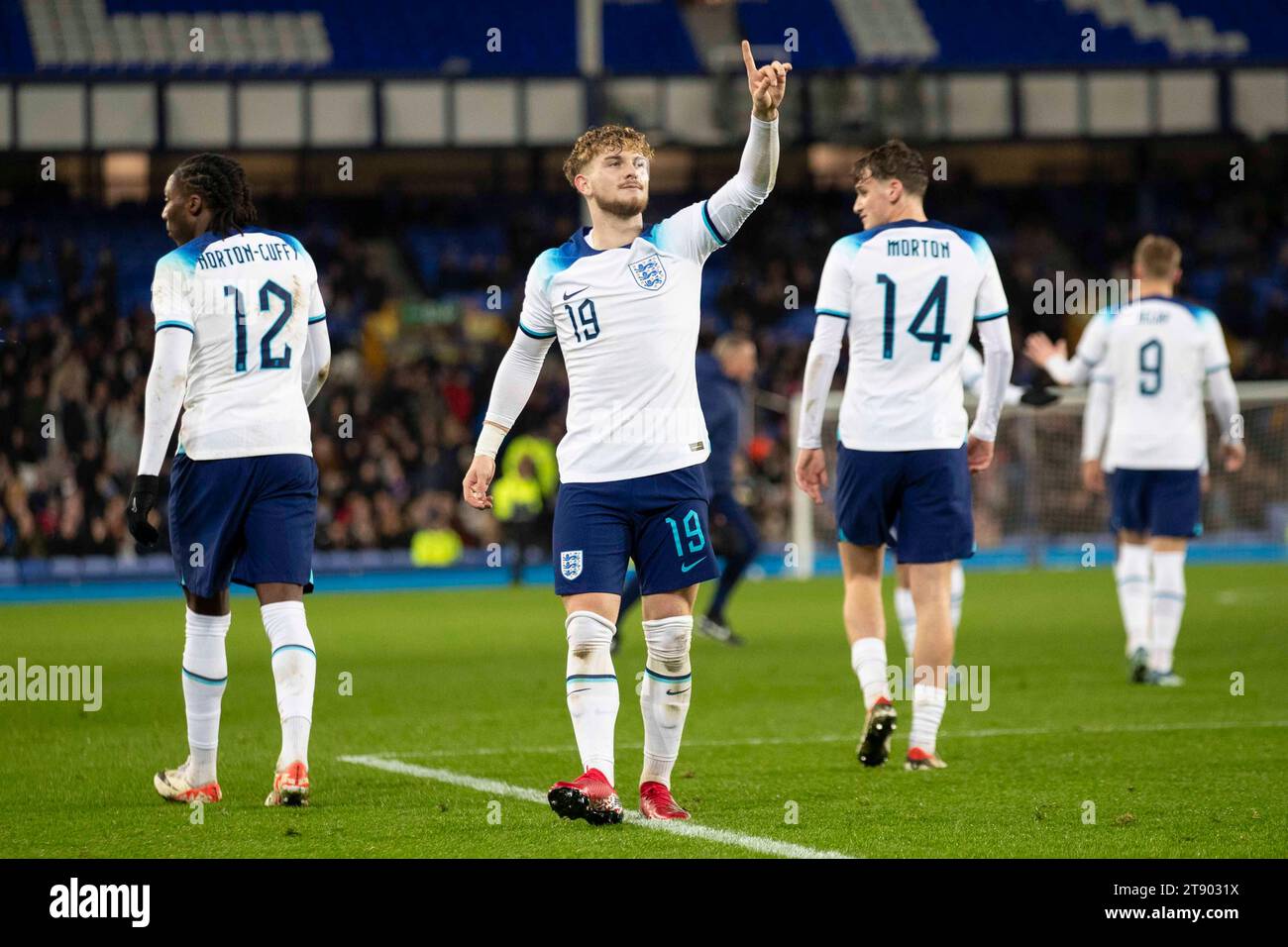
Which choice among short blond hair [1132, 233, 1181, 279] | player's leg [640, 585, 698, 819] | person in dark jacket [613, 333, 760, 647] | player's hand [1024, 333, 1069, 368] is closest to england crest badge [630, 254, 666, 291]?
player's leg [640, 585, 698, 819]

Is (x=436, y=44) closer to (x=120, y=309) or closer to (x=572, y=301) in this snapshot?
(x=120, y=309)

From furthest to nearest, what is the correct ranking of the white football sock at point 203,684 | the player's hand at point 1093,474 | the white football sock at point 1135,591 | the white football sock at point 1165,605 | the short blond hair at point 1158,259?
1. the player's hand at point 1093,474
2. the white football sock at point 1135,591
3. the white football sock at point 1165,605
4. the short blond hair at point 1158,259
5. the white football sock at point 203,684

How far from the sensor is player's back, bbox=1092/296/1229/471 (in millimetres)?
10555

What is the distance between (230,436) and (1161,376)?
19.6ft

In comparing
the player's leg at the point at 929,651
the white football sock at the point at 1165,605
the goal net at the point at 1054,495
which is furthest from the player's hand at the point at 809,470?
the goal net at the point at 1054,495

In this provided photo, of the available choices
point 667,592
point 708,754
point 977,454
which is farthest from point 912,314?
point 708,754

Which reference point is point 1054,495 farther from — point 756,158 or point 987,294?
point 756,158

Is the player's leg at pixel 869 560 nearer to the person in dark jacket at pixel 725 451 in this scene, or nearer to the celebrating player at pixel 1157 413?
the celebrating player at pixel 1157 413

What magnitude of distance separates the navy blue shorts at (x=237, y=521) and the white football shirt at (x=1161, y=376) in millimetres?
5495

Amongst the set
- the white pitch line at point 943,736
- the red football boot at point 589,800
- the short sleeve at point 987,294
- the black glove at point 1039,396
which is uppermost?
the short sleeve at point 987,294

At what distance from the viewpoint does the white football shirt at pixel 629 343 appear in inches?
242

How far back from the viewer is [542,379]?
94.7 ft
